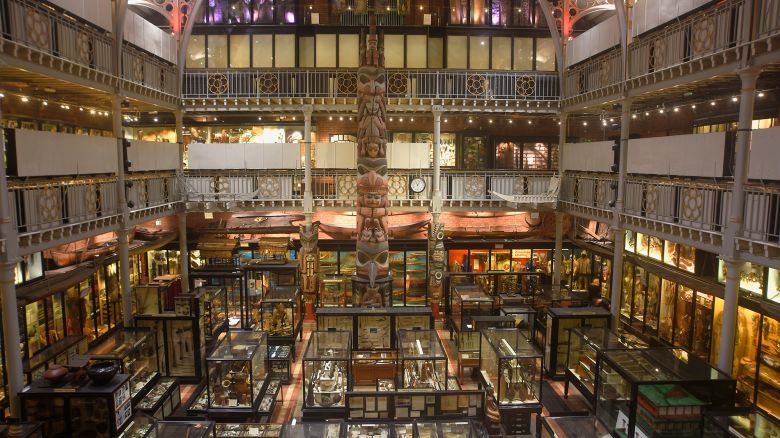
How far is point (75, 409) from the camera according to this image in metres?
10.5

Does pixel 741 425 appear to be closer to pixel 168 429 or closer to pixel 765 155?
pixel 765 155

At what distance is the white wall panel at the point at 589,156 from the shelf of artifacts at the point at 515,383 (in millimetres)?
7706

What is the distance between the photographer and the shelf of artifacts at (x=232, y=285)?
18.8 m

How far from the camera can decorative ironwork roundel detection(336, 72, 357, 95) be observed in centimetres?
2072

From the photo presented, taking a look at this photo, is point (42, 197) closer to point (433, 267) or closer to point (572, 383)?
point (433, 267)

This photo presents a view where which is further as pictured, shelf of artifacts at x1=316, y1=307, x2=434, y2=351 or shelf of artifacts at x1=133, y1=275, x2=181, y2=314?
shelf of artifacts at x1=133, y1=275, x2=181, y2=314

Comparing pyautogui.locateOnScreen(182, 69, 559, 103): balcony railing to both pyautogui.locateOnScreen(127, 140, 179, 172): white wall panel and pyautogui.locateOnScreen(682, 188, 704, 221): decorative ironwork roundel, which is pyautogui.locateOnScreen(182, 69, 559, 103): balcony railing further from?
pyautogui.locateOnScreen(682, 188, 704, 221): decorative ironwork roundel

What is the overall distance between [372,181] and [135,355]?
8.30 meters

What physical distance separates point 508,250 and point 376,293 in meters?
7.96

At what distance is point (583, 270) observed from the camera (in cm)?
A: 2278

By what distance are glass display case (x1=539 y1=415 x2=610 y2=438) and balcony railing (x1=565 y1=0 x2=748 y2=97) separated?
27.5 ft

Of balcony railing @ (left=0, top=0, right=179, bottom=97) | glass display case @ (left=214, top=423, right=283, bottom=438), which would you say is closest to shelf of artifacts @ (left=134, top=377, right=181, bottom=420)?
glass display case @ (left=214, top=423, right=283, bottom=438)

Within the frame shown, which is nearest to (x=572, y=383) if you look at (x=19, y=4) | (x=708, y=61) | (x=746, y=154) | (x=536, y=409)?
(x=536, y=409)

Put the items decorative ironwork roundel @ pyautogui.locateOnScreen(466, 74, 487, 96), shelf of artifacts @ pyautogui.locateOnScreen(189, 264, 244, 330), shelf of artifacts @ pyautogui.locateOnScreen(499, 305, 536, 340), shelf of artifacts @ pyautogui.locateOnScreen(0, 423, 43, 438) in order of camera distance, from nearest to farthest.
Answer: shelf of artifacts @ pyautogui.locateOnScreen(0, 423, 43, 438) < shelf of artifacts @ pyautogui.locateOnScreen(499, 305, 536, 340) < shelf of artifacts @ pyautogui.locateOnScreen(189, 264, 244, 330) < decorative ironwork roundel @ pyautogui.locateOnScreen(466, 74, 487, 96)
